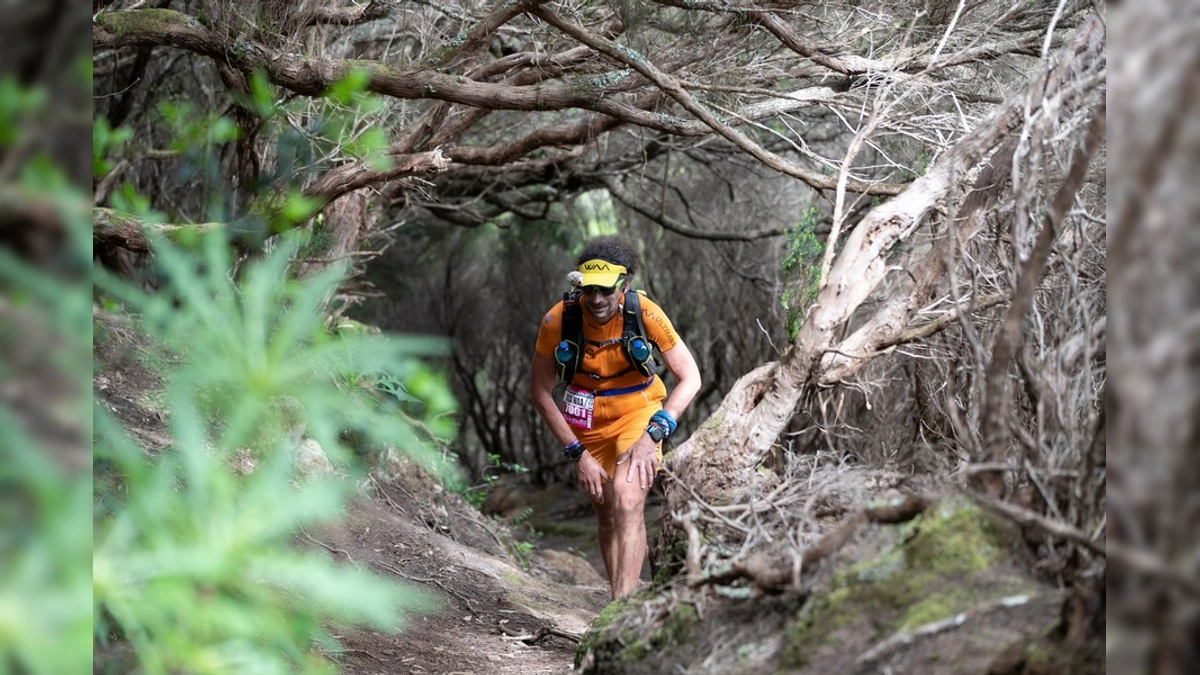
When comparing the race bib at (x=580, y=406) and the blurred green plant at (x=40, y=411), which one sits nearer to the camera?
the blurred green plant at (x=40, y=411)

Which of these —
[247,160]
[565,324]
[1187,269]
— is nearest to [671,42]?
[565,324]

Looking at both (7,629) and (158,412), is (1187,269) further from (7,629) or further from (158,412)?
(158,412)

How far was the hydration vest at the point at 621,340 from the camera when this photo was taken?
215 inches

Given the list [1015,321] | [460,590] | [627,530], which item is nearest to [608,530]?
[627,530]

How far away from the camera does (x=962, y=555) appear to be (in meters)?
2.72

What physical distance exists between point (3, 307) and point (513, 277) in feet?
53.6

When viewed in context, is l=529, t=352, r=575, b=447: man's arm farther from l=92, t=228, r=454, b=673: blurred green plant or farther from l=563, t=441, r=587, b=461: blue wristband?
l=92, t=228, r=454, b=673: blurred green plant

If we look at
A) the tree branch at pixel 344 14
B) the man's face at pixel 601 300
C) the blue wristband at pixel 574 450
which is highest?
the tree branch at pixel 344 14

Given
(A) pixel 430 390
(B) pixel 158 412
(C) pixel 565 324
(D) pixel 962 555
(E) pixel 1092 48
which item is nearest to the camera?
(A) pixel 430 390

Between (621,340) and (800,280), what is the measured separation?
1.06 metres

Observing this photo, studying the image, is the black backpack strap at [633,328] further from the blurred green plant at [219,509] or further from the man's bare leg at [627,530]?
the blurred green plant at [219,509]

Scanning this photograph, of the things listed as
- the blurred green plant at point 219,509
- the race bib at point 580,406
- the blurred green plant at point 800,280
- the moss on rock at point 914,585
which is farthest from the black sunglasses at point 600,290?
the blurred green plant at point 219,509

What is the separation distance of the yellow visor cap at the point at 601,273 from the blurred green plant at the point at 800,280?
36.7 inches

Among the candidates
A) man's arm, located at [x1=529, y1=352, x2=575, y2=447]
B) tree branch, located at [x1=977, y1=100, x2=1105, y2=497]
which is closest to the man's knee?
man's arm, located at [x1=529, y1=352, x2=575, y2=447]
